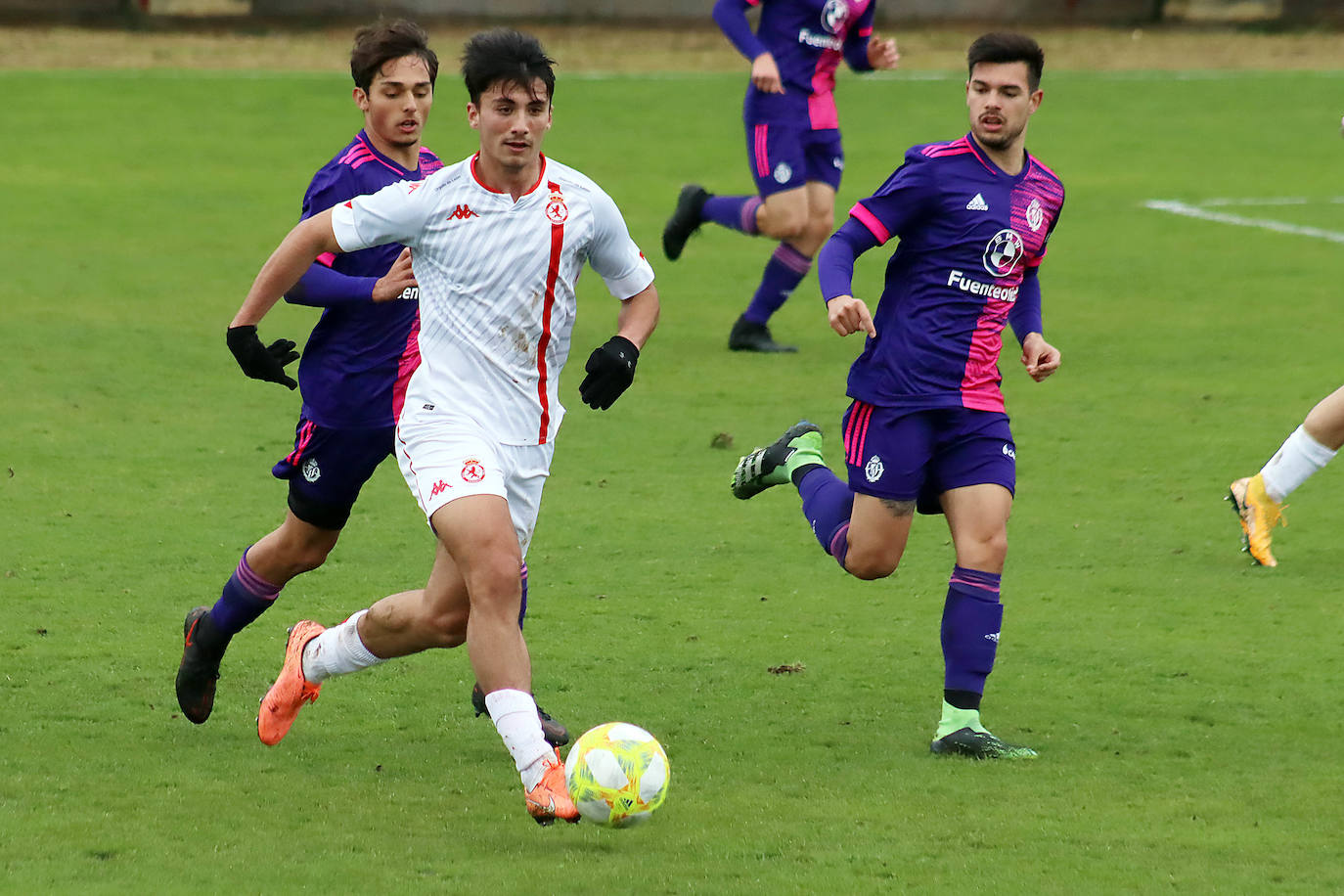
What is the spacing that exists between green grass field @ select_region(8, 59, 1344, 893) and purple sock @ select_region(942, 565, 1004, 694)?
0.85 ft

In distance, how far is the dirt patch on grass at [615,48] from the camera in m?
25.2

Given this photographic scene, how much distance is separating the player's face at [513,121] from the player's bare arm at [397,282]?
1.44 feet

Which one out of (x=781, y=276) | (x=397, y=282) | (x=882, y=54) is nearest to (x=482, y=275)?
(x=397, y=282)

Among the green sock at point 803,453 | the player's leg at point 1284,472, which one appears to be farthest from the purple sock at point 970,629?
the player's leg at point 1284,472

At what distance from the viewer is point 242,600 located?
579cm

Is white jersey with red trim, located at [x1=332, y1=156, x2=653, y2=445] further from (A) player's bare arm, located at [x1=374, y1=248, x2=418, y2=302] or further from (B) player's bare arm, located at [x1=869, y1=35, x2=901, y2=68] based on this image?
(B) player's bare arm, located at [x1=869, y1=35, x2=901, y2=68]

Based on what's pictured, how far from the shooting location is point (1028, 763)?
17.5ft

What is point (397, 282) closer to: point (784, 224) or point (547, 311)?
point (547, 311)

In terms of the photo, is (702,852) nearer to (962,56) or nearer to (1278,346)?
(1278,346)

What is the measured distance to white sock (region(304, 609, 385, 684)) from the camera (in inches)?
212

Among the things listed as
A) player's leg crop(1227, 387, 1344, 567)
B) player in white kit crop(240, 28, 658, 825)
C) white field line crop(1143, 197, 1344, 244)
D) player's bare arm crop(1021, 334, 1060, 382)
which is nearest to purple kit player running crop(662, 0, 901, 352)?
player's leg crop(1227, 387, 1344, 567)

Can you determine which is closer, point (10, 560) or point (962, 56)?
point (10, 560)

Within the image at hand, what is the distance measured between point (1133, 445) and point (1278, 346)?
271 cm

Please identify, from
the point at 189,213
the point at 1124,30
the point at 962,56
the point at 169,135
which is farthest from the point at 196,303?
the point at 1124,30
